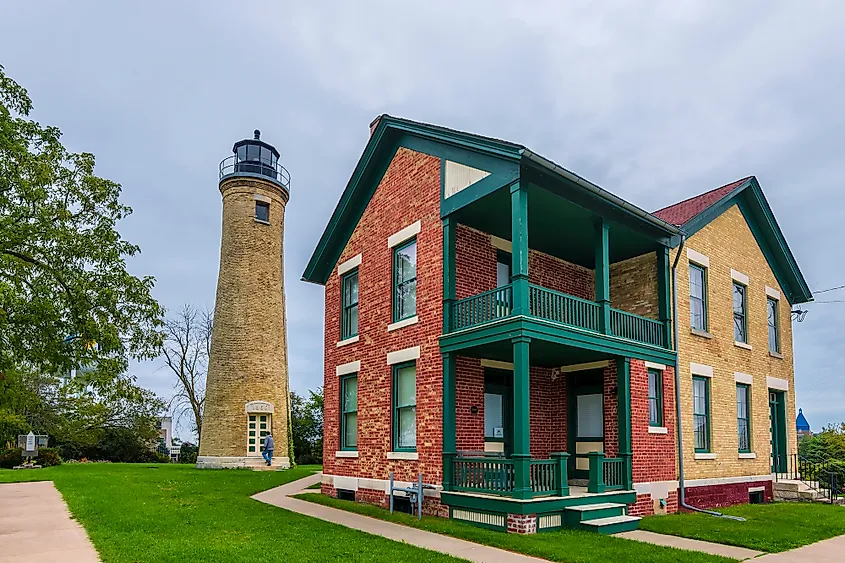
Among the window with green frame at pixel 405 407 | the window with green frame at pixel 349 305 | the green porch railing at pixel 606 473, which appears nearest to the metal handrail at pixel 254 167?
the window with green frame at pixel 349 305

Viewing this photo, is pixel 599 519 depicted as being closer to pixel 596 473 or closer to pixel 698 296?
pixel 596 473

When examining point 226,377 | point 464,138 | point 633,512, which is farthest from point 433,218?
point 226,377

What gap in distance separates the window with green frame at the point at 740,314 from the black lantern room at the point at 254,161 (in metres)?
19.6

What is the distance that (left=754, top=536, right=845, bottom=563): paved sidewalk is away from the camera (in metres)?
9.38

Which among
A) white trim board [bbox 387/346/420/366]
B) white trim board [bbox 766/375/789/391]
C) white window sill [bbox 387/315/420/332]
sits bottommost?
white trim board [bbox 766/375/789/391]

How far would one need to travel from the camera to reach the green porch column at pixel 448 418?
1255 centimetres

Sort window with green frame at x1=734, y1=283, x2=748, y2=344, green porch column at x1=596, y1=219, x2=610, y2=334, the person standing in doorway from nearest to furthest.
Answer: green porch column at x1=596, y1=219, x2=610, y2=334 < window with green frame at x1=734, y1=283, x2=748, y2=344 < the person standing in doorway

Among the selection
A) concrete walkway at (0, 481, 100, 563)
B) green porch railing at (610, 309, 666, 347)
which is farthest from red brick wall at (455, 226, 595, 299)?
concrete walkway at (0, 481, 100, 563)

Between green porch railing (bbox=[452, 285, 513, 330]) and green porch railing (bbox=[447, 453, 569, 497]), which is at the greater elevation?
green porch railing (bbox=[452, 285, 513, 330])

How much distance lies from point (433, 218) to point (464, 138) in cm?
181

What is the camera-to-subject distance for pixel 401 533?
1102 cm

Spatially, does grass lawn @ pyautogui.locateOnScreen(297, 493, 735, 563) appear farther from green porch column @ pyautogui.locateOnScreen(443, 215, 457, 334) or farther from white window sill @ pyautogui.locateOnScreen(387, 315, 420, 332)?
white window sill @ pyautogui.locateOnScreen(387, 315, 420, 332)

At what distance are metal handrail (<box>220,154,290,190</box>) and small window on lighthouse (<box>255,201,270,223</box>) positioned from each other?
3.92ft

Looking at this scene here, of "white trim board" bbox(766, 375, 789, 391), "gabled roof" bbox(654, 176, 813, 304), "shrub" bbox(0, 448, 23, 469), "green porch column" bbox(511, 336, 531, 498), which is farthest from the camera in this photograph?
"shrub" bbox(0, 448, 23, 469)
